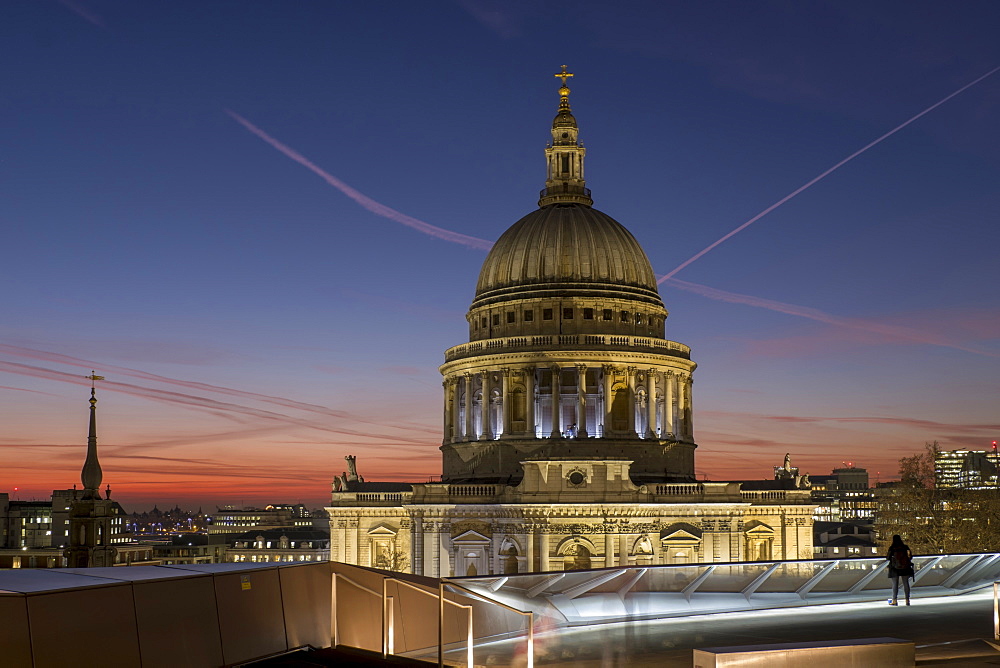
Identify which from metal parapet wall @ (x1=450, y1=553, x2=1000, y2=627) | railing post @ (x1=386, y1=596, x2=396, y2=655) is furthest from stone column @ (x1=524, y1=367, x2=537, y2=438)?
railing post @ (x1=386, y1=596, x2=396, y2=655)

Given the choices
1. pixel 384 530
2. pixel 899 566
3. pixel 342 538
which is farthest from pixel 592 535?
pixel 899 566

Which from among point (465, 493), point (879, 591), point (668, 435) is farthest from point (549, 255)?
point (879, 591)

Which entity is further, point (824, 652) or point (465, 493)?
point (465, 493)

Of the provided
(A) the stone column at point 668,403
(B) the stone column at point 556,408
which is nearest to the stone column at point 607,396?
(B) the stone column at point 556,408

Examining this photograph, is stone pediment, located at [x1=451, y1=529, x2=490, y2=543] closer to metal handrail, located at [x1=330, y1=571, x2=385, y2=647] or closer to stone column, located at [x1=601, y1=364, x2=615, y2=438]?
stone column, located at [x1=601, y1=364, x2=615, y2=438]

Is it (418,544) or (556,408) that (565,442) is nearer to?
(556,408)

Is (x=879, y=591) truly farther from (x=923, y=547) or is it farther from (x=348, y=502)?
(x=923, y=547)
